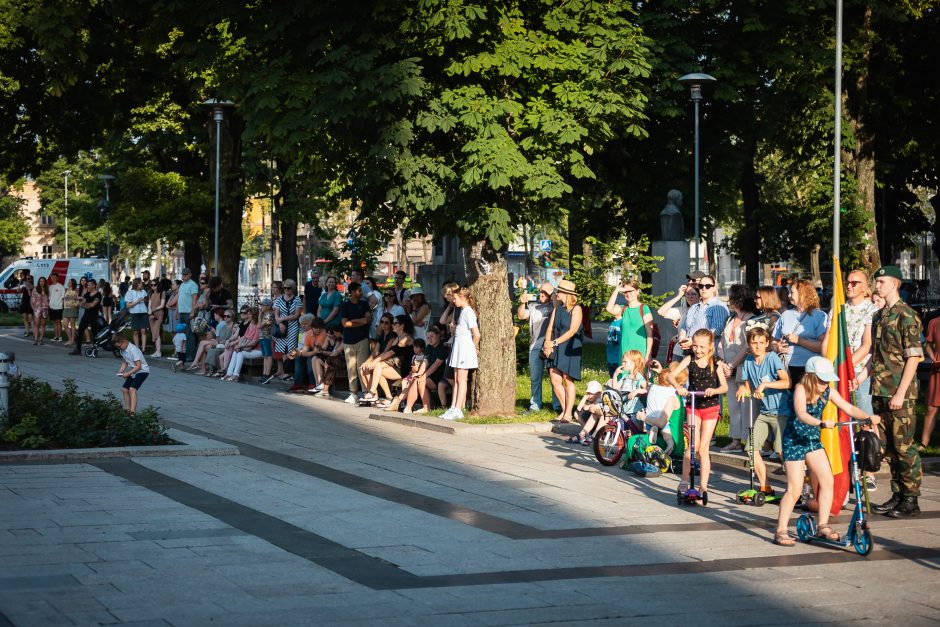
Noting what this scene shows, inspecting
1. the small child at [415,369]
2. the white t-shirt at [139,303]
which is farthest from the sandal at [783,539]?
Result: the white t-shirt at [139,303]

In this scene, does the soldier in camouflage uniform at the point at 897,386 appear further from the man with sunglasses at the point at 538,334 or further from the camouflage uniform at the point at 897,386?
the man with sunglasses at the point at 538,334

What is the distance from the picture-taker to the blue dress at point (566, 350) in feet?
53.6

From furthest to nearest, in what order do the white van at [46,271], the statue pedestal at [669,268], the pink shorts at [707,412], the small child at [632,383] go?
1. the white van at [46,271]
2. the statue pedestal at [669,268]
3. the small child at [632,383]
4. the pink shorts at [707,412]

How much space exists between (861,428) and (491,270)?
27.6 feet

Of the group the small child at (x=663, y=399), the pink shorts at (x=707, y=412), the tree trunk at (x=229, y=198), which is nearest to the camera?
the pink shorts at (x=707, y=412)

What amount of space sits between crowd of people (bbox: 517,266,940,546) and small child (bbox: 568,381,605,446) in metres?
0.02

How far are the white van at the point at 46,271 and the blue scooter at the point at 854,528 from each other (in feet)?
169

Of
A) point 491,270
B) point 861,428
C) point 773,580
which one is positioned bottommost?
point 773,580

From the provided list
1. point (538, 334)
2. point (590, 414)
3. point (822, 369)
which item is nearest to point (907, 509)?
point (822, 369)

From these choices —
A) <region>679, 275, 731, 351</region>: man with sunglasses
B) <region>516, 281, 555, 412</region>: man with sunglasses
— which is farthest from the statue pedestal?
<region>679, 275, 731, 351</region>: man with sunglasses

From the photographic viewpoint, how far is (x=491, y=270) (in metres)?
17.2

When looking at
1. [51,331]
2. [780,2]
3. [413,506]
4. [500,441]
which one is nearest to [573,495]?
[413,506]

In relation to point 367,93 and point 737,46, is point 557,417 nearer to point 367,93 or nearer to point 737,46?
point 367,93

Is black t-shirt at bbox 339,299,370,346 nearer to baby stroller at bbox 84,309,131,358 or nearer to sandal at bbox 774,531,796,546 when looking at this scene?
baby stroller at bbox 84,309,131,358
